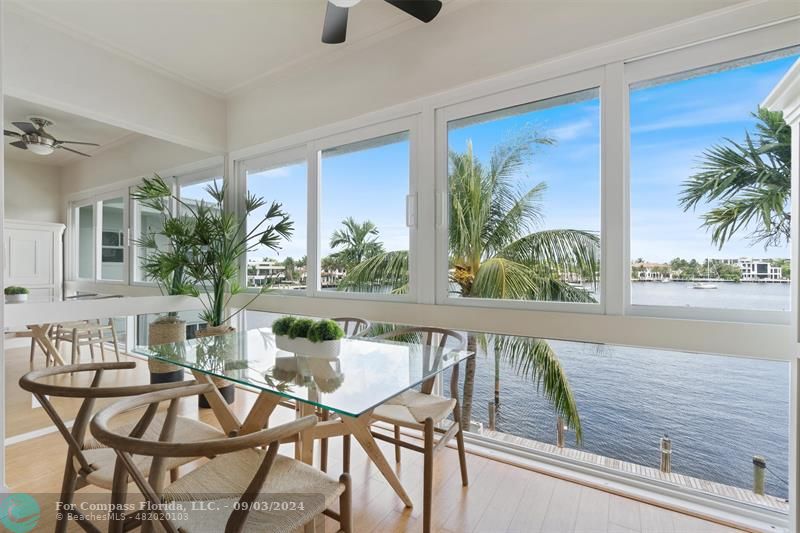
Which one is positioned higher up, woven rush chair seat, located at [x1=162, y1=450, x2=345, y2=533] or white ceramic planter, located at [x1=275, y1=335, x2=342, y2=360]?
Result: white ceramic planter, located at [x1=275, y1=335, x2=342, y2=360]

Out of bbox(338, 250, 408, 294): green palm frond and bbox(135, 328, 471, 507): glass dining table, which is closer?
bbox(135, 328, 471, 507): glass dining table

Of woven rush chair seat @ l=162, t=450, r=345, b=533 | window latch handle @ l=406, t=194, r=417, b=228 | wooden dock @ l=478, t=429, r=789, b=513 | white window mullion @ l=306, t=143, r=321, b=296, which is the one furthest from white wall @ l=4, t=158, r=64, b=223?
wooden dock @ l=478, t=429, r=789, b=513

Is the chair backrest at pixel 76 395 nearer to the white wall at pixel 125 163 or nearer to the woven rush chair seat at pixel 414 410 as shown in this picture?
the woven rush chair seat at pixel 414 410

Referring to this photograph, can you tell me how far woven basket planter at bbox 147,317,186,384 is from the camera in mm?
2830

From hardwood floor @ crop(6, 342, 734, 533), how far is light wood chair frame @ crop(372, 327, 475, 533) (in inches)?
4.1

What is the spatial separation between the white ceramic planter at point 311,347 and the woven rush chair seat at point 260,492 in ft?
1.68

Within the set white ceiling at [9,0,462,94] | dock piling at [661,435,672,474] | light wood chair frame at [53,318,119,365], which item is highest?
white ceiling at [9,0,462,94]

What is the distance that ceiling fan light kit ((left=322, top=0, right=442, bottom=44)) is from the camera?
1746 millimetres

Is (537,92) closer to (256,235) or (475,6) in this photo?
(475,6)

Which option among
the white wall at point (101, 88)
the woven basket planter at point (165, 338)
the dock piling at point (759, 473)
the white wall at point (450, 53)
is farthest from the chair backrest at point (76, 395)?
the dock piling at point (759, 473)

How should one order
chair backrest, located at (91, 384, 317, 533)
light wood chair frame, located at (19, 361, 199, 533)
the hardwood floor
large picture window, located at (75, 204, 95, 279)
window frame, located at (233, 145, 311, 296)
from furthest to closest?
window frame, located at (233, 145, 311, 296)
large picture window, located at (75, 204, 95, 279)
the hardwood floor
light wood chair frame, located at (19, 361, 199, 533)
chair backrest, located at (91, 384, 317, 533)

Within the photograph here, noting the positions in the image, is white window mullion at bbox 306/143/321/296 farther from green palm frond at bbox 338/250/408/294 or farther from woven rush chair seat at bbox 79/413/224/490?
woven rush chair seat at bbox 79/413/224/490

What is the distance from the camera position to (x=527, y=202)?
2211 mm

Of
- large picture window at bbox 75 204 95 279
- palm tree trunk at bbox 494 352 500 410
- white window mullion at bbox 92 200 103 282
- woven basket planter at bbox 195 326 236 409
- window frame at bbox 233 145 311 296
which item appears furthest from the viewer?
window frame at bbox 233 145 311 296
